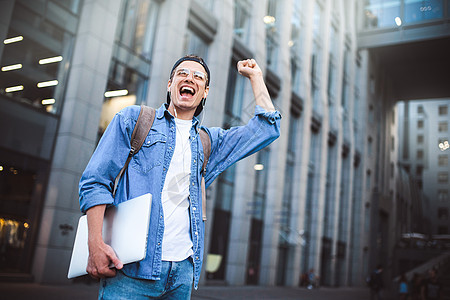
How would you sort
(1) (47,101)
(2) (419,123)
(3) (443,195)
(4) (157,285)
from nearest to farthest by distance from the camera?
(4) (157,285) → (1) (47,101) → (2) (419,123) → (3) (443,195)

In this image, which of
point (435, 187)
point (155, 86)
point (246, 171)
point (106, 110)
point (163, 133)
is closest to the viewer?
point (163, 133)

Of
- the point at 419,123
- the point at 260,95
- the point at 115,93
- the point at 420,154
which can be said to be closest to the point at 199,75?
the point at 260,95

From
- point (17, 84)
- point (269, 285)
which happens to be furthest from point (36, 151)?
point (269, 285)

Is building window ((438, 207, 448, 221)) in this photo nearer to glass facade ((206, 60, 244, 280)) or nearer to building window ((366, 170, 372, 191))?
building window ((366, 170, 372, 191))

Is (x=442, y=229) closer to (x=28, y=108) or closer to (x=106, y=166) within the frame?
(x=28, y=108)

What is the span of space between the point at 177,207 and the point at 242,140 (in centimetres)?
58

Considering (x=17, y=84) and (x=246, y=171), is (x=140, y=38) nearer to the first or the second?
(x=17, y=84)

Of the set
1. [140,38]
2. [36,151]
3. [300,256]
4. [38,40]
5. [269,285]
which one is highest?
[140,38]

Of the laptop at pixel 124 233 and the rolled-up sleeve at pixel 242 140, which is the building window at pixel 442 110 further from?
the laptop at pixel 124 233

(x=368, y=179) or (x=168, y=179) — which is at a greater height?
(x=368, y=179)

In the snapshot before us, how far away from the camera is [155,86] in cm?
1558

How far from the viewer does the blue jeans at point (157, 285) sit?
176 centimetres

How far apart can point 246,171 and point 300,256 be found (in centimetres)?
902

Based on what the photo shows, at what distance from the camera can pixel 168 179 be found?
1.96 metres
